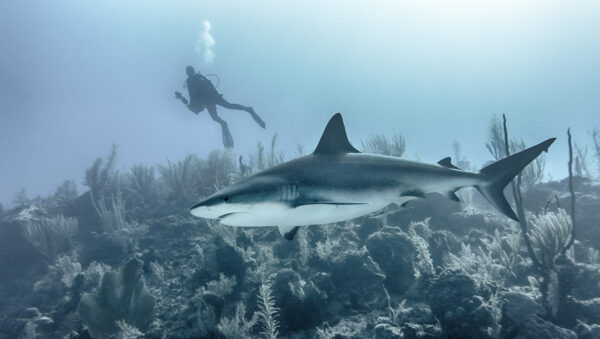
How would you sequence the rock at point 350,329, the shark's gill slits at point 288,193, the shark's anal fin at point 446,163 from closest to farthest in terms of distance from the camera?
the shark's gill slits at point 288,193 < the shark's anal fin at point 446,163 < the rock at point 350,329

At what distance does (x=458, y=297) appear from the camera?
401 centimetres

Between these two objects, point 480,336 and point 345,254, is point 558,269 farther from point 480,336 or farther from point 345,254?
point 345,254

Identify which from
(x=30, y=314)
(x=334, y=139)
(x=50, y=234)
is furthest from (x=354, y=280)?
(x=50, y=234)

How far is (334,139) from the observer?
3.43 metres

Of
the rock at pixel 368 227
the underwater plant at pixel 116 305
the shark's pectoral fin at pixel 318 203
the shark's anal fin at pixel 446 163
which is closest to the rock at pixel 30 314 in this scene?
the underwater plant at pixel 116 305

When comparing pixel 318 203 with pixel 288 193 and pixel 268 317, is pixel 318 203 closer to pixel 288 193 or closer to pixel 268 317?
pixel 288 193

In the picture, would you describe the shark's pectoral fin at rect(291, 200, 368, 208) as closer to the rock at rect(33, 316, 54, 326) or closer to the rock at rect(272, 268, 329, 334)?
the rock at rect(272, 268, 329, 334)

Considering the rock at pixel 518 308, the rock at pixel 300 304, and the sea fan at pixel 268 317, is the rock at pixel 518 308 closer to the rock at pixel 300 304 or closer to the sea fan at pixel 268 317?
A: the rock at pixel 300 304

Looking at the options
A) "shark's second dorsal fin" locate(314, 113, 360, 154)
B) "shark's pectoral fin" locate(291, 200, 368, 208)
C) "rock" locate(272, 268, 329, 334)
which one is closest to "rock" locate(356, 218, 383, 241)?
"rock" locate(272, 268, 329, 334)

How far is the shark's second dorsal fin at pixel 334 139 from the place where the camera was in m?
3.39

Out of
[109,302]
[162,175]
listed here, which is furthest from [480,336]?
[162,175]

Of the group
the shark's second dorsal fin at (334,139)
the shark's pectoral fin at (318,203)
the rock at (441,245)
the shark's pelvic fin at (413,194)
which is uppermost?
the shark's second dorsal fin at (334,139)

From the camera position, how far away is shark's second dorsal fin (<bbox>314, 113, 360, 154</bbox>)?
11.1 feet

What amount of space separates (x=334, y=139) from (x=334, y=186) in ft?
2.43
